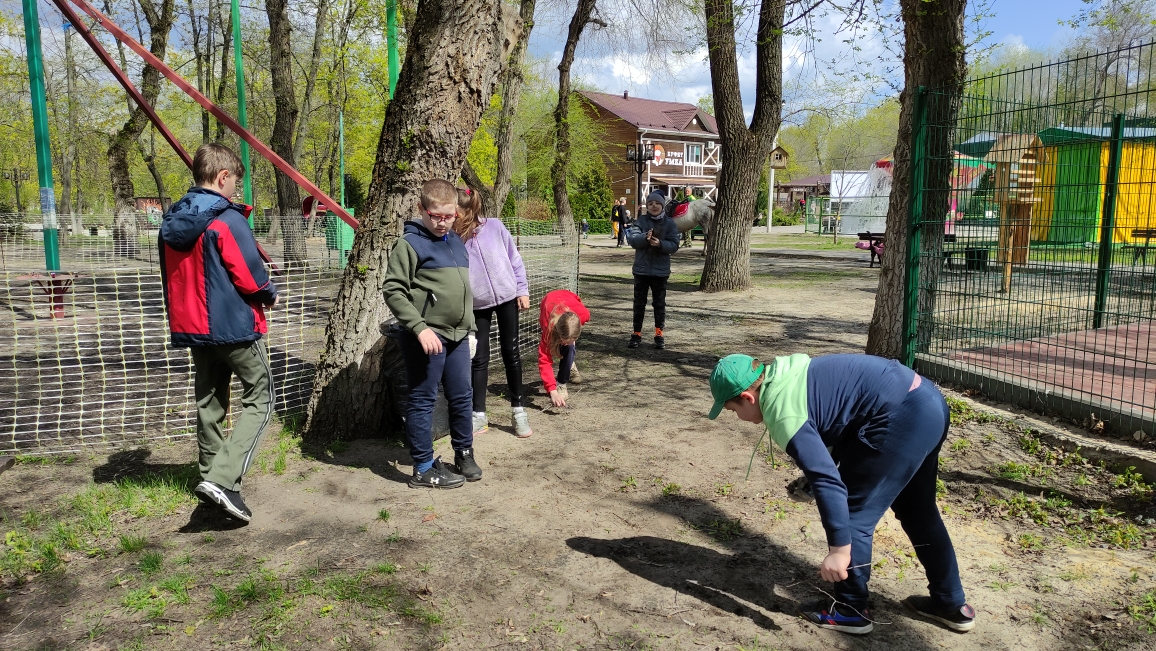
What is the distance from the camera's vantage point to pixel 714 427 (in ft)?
16.8

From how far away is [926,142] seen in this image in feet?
18.3

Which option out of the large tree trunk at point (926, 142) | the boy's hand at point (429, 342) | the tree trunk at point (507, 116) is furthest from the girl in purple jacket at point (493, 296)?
the tree trunk at point (507, 116)

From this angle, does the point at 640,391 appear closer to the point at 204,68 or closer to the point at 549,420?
the point at 549,420

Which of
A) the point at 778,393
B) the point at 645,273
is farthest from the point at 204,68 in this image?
the point at 778,393

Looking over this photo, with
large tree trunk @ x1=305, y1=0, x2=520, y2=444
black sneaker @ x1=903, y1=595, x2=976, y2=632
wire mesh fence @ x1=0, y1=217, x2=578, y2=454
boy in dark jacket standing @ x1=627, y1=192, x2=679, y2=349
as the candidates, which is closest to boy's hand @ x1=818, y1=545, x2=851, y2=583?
black sneaker @ x1=903, y1=595, x2=976, y2=632

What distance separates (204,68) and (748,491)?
30.7 m

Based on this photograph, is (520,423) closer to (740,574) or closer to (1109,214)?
(740,574)

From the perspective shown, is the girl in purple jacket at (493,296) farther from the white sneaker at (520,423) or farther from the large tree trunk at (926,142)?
the large tree trunk at (926,142)

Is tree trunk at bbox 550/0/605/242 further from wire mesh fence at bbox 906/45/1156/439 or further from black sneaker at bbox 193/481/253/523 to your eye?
black sneaker at bbox 193/481/253/523

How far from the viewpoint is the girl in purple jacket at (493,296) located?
4766 millimetres

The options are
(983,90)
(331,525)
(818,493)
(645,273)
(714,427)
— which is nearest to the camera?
(818,493)

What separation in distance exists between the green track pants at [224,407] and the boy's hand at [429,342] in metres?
0.76

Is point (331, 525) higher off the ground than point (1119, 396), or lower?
lower

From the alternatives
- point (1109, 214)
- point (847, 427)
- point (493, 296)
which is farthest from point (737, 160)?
point (847, 427)
